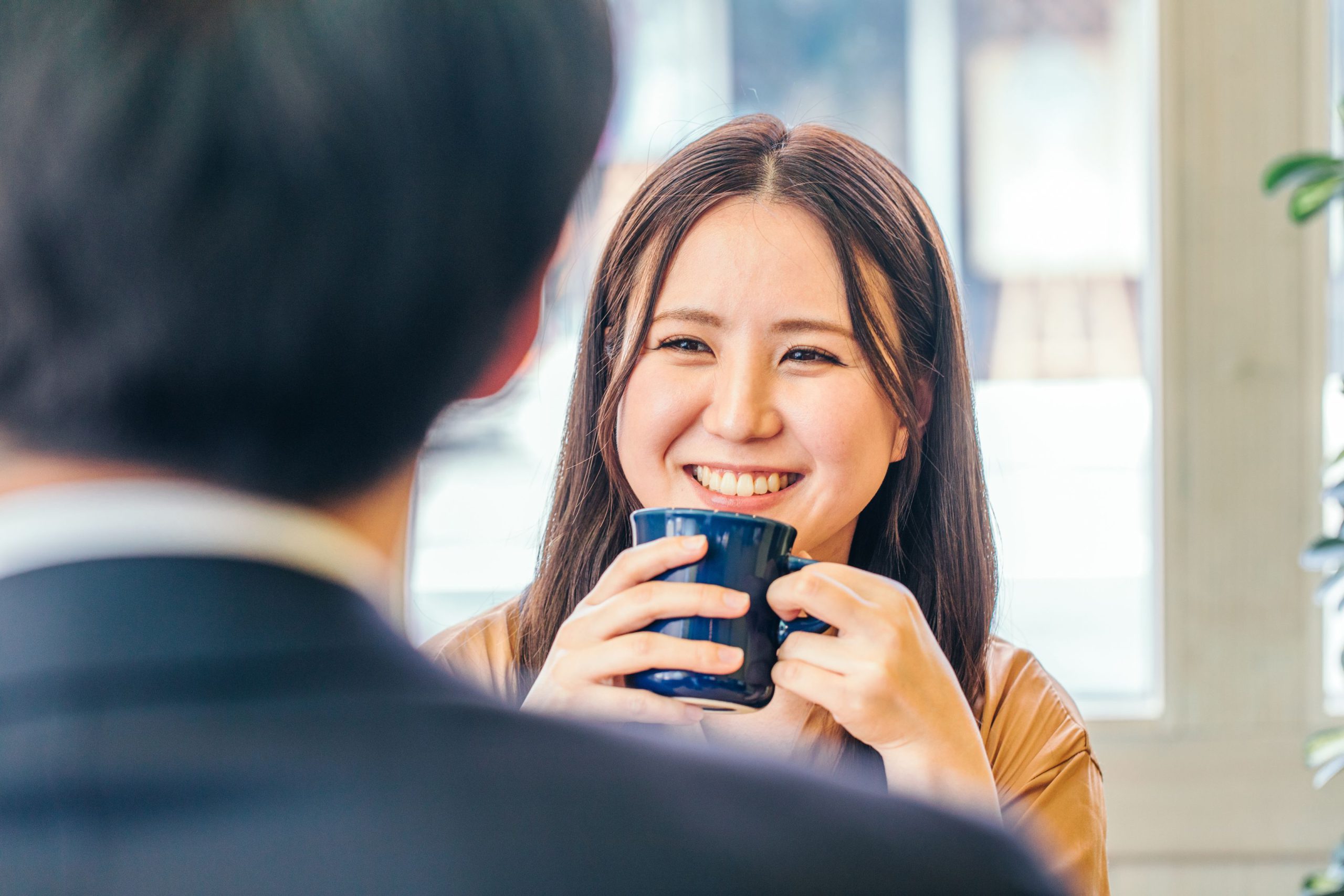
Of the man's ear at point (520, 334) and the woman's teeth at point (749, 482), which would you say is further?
the woman's teeth at point (749, 482)

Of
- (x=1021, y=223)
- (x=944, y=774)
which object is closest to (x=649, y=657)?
(x=944, y=774)

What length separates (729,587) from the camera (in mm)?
819

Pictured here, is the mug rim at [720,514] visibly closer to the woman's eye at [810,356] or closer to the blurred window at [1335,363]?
the woman's eye at [810,356]

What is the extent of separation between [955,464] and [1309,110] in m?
1.39

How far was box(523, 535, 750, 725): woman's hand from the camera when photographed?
2.65 feet

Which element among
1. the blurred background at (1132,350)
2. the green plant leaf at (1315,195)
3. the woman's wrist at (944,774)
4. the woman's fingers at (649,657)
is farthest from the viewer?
the blurred background at (1132,350)

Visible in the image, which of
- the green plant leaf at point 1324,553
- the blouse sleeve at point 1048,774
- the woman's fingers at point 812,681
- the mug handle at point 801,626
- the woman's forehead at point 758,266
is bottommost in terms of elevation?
the blouse sleeve at point 1048,774

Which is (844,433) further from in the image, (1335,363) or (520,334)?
(1335,363)

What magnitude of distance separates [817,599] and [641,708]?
15 cm

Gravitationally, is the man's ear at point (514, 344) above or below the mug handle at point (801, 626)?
above

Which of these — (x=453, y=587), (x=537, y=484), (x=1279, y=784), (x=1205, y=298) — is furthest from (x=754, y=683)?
(x=1279, y=784)

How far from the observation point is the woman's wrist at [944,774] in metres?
0.91

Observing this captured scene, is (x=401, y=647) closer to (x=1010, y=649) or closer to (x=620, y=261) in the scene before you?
(x=620, y=261)

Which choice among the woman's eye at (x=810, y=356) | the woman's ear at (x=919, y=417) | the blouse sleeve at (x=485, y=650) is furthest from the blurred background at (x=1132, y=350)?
the woman's eye at (x=810, y=356)
